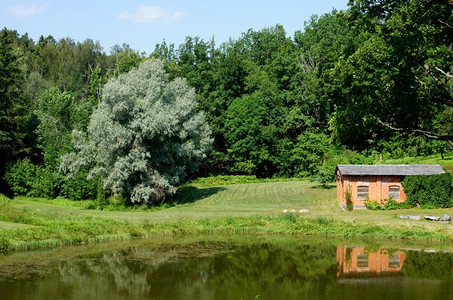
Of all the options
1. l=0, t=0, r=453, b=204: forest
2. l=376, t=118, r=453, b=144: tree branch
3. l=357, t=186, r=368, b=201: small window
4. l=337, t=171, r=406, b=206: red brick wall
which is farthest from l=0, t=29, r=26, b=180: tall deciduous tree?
l=376, t=118, r=453, b=144: tree branch

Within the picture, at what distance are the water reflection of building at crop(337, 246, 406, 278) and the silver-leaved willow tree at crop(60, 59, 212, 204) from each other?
21.9m

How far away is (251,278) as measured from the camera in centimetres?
2275

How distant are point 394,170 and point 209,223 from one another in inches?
663

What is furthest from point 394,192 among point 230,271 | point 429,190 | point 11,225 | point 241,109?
point 241,109

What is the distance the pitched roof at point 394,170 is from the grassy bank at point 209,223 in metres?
3.57

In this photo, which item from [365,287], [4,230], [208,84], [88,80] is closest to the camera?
[365,287]

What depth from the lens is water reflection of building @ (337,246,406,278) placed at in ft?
76.2

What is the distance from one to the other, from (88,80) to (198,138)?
59.2m

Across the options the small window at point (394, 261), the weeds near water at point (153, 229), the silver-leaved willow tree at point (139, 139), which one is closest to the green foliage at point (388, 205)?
the weeds near water at point (153, 229)

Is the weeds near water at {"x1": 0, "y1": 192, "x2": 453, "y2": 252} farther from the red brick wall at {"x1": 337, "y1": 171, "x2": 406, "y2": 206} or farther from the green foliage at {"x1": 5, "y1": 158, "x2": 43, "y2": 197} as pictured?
the green foliage at {"x1": 5, "y1": 158, "x2": 43, "y2": 197}

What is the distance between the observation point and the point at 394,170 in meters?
41.1

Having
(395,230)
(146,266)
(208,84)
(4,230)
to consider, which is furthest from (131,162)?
(208,84)

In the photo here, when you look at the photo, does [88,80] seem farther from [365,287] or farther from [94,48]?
[365,287]

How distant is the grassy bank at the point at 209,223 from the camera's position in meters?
30.8
